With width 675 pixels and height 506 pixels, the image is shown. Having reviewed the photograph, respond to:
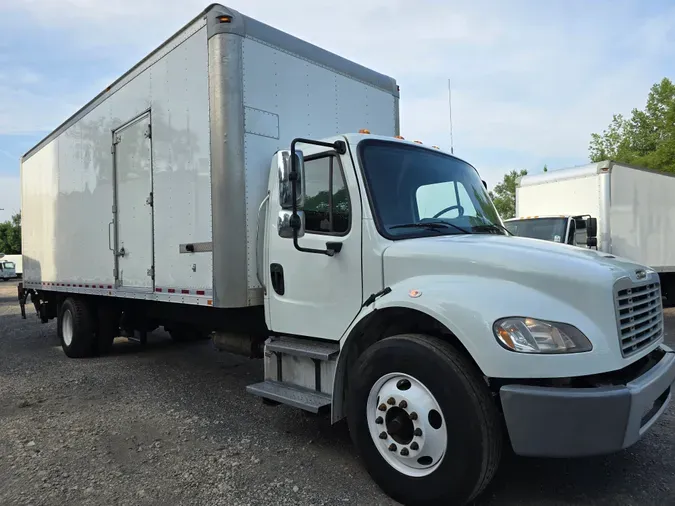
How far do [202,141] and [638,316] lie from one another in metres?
3.73

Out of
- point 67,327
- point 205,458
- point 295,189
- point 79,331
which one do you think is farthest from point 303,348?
point 67,327

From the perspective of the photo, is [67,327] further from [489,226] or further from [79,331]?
[489,226]

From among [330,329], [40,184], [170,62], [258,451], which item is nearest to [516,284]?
[330,329]

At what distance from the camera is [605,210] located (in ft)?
32.1

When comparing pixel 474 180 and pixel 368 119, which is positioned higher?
pixel 368 119

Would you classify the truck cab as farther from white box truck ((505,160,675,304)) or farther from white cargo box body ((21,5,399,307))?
white box truck ((505,160,675,304))

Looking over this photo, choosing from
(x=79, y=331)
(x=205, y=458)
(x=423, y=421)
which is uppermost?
(x=423, y=421)

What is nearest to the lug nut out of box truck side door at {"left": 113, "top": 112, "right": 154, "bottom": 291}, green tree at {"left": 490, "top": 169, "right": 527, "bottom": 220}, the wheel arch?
the wheel arch

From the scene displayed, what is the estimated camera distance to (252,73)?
4.50m

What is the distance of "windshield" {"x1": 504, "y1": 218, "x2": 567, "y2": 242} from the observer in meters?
9.41

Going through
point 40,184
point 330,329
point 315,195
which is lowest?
point 330,329

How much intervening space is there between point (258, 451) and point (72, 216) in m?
5.49

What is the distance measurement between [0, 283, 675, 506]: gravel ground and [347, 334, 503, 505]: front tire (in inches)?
13.8

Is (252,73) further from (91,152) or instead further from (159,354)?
(159,354)
